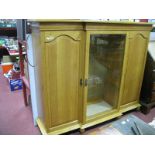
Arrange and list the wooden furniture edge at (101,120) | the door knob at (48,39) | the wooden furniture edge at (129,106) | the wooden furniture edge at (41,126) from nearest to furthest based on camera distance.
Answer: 1. the door knob at (48,39)
2. the wooden furniture edge at (41,126)
3. the wooden furniture edge at (101,120)
4. the wooden furniture edge at (129,106)

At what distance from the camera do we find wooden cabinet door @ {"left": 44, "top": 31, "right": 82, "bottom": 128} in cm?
140

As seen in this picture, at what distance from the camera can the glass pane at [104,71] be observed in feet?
6.42

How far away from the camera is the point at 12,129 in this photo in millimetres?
1928

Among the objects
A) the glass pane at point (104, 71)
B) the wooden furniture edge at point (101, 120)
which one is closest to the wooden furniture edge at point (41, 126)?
the wooden furniture edge at point (101, 120)

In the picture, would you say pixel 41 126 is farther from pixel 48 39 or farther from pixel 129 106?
pixel 129 106

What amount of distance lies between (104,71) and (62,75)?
0.88 m

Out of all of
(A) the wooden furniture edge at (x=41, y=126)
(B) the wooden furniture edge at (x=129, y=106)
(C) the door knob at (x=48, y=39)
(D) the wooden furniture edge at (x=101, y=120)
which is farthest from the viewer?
(B) the wooden furniture edge at (x=129, y=106)

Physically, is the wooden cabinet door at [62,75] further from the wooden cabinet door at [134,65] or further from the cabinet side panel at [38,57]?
the wooden cabinet door at [134,65]

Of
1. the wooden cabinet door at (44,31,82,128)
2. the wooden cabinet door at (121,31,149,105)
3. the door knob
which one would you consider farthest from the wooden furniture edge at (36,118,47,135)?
the wooden cabinet door at (121,31,149,105)

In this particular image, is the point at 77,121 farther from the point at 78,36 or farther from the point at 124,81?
the point at 78,36

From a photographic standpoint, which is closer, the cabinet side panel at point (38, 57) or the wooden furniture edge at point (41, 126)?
the cabinet side panel at point (38, 57)

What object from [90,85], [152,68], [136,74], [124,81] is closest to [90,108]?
[90,85]
